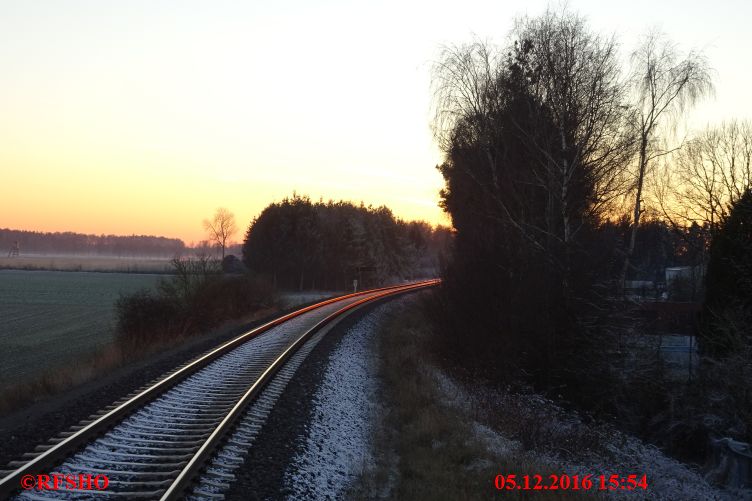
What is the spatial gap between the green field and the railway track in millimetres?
9366

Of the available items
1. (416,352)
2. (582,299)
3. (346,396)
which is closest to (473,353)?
(416,352)

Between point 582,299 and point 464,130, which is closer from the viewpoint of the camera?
point 582,299

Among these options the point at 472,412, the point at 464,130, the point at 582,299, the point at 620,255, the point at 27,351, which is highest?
the point at 464,130

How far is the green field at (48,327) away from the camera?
21130 mm

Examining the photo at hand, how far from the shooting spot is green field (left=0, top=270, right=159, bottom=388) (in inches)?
832

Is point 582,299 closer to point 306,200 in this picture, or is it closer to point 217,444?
point 217,444

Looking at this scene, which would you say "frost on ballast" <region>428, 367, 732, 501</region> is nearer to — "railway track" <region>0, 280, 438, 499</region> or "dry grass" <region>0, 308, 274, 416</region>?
"railway track" <region>0, 280, 438, 499</region>

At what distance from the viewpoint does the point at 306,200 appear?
54.4 m

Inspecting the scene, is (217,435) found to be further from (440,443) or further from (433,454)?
(440,443)

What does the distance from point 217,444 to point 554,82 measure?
14.4m

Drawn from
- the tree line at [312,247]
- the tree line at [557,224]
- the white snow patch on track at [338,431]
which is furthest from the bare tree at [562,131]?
the tree line at [312,247]
